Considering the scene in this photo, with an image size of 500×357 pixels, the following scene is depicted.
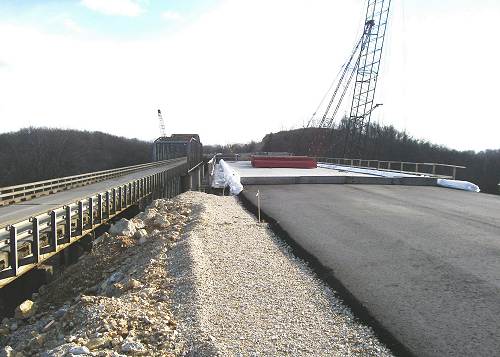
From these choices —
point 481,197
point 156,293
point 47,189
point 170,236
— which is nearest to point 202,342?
point 156,293

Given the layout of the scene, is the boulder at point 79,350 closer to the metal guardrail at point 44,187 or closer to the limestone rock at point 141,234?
the limestone rock at point 141,234

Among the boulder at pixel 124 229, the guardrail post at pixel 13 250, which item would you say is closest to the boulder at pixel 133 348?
the guardrail post at pixel 13 250

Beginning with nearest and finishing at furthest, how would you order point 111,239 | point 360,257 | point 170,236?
point 360,257 → point 170,236 → point 111,239

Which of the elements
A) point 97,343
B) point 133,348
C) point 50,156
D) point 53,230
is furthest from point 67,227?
point 50,156

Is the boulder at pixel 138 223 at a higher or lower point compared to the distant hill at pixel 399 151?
lower

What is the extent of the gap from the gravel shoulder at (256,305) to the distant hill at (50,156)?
304ft

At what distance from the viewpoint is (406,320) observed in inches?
230

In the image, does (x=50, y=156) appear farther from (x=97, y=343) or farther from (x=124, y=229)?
(x=97, y=343)

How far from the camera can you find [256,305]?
6.47 metres

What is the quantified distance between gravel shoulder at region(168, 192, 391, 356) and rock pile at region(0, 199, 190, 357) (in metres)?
0.35

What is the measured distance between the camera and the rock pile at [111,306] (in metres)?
5.31

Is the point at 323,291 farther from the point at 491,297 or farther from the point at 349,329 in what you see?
the point at 491,297

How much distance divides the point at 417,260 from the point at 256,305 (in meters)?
4.00

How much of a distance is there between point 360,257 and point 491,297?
2.74 metres
